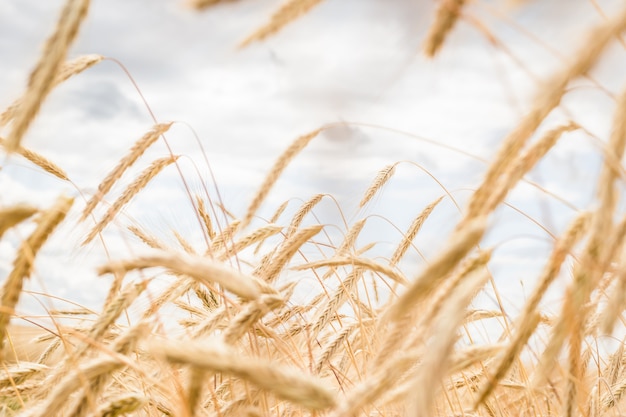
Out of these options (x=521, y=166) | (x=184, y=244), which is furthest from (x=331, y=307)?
(x=521, y=166)

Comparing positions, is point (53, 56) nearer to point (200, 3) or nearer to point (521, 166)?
point (200, 3)

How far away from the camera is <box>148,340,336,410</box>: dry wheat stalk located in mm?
1083

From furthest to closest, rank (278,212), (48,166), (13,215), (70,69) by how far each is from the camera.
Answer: (278,212), (48,166), (70,69), (13,215)

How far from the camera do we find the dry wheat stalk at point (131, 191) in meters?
2.37

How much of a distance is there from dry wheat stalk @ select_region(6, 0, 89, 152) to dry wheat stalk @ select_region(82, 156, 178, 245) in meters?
0.91

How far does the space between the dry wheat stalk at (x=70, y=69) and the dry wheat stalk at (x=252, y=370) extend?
124cm

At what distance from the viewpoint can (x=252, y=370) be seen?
3.62ft

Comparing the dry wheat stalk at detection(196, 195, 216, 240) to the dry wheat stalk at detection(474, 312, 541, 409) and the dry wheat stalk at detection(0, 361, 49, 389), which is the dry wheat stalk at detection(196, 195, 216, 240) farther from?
the dry wheat stalk at detection(474, 312, 541, 409)

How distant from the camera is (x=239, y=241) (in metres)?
2.42

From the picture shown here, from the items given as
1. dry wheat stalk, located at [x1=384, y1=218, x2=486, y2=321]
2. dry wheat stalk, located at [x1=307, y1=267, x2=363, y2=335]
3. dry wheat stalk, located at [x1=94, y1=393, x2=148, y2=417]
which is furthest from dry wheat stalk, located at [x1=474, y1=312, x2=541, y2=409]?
dry wheat stalk, located at [x1=307, y1=267, x2=363, y2=335]

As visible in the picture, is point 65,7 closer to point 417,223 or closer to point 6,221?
point 6,221

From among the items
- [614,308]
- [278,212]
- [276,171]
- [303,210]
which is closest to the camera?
[614,308]

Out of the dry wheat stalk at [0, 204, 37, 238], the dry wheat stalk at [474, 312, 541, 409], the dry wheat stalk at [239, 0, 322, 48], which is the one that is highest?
the dry wheat stalk at [239, 0, 322, 48]

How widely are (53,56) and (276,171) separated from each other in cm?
90
